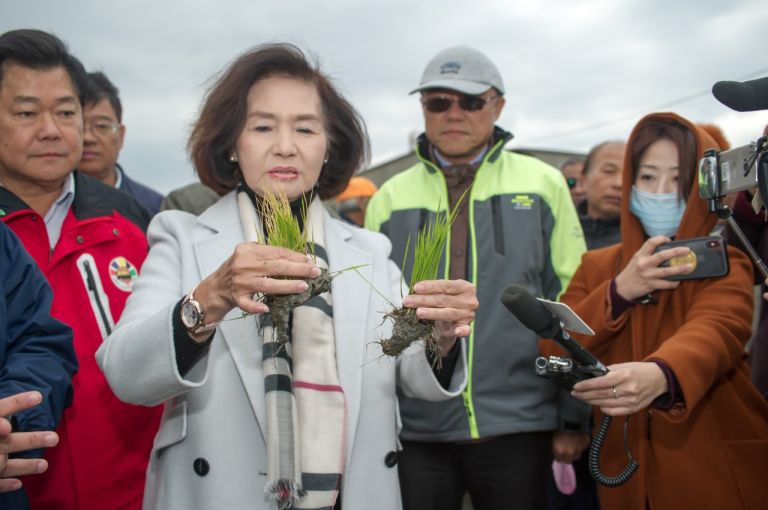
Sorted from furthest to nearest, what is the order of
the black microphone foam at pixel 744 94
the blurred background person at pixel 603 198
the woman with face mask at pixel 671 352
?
the blurred background person at pixel 603 198, the woman with face mask at pixel 671 352, the black microphone foam at pixel 744 94

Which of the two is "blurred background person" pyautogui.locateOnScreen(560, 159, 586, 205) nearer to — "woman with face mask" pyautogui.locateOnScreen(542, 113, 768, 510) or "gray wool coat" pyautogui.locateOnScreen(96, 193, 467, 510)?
"woman with face mask" pyautogui.locateOnScreen(542, 113, 768, 510)

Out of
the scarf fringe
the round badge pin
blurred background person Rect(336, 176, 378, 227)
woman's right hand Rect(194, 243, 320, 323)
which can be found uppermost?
blurred background person Rect(336, 176, 378, 227)

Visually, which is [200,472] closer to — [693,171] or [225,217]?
[225,217]

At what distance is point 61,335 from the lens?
225 centimetres

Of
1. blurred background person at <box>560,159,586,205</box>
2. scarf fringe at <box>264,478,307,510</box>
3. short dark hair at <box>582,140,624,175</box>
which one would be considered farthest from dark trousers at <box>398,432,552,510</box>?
blurred background person at <box>560,159,586,205</box>

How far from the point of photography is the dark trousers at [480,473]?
3.12 m

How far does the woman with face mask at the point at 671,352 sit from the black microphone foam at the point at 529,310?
358mm

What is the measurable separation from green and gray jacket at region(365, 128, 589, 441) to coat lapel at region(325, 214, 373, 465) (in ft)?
2.17

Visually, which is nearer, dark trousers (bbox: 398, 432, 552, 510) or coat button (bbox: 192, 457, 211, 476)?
coat button (bbox: 192, 457, 211, 476)

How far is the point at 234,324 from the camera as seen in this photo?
2.32 meters

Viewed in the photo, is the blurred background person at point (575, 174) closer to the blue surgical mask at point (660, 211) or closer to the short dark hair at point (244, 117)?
the blue surgical mask at point (660, 211)

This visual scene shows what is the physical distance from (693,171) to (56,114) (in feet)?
8.77

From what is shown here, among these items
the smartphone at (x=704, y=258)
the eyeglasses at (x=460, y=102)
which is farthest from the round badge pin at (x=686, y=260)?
the eyeglasses at (x=460, y=102)

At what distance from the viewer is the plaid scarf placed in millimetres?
2012
